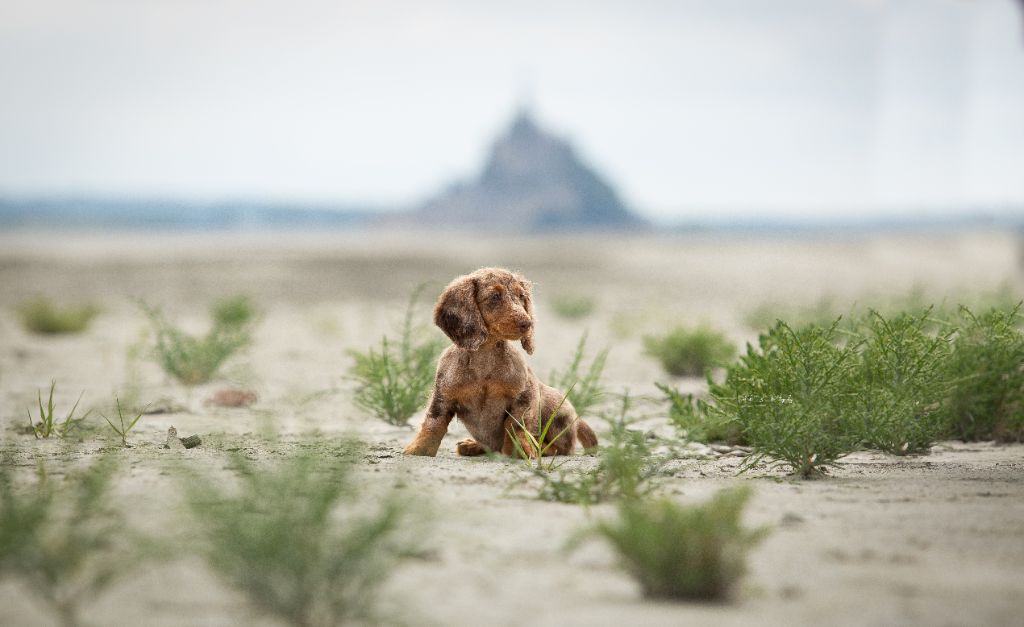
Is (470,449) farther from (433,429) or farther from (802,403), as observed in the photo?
(802,403)

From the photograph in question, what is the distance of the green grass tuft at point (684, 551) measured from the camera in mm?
2686

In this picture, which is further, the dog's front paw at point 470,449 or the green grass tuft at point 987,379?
the green grass tuft at point 987,379

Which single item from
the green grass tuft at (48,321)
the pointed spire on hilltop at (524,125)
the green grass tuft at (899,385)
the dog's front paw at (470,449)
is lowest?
the green grass tuft at (48,321)

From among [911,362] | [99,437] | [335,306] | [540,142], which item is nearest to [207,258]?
[335,306]

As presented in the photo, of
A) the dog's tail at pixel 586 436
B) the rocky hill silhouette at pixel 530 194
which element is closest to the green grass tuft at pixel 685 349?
the dog's tail at pixel 586 436

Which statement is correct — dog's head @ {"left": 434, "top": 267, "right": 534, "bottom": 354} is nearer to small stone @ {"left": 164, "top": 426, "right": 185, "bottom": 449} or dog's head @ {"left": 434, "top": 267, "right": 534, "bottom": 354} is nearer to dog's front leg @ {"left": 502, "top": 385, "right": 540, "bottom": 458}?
dog's front leg @ {"left": 502, "top": 385, "right": 540, "bottom": 458}

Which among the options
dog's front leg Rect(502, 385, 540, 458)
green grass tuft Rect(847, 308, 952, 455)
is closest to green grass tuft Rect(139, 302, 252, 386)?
dog's front leg Rect(502, 385, 540, 458)

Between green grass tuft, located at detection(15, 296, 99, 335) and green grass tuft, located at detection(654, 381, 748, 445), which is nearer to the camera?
green grass tuft, located at detection(654, 381, 748, 445)

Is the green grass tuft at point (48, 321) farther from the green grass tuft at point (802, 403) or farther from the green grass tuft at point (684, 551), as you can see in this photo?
the green grass tuft at point (684, 551)

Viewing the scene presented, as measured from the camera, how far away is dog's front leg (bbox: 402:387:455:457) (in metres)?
4.50

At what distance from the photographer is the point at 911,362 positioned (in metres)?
4.50

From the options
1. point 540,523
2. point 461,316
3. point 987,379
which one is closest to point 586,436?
point 461,316

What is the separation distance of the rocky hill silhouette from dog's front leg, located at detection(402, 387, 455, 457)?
98.0 metres

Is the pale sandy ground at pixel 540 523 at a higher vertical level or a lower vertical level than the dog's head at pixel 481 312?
lower
